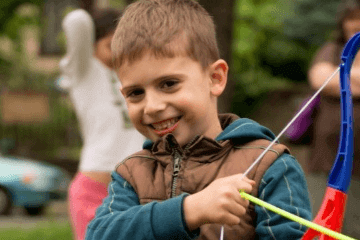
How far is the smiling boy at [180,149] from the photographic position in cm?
203

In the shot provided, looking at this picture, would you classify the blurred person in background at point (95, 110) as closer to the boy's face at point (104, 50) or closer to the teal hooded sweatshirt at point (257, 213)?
the boy's face at point (104, 50)

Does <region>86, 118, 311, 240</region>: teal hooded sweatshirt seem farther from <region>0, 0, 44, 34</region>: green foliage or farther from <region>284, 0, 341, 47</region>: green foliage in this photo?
<region>284, 0, 341, 47</region>: green foliage

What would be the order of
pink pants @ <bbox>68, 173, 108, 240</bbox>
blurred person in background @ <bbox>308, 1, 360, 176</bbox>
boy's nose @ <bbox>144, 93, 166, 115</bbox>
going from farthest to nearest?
blurred person in background @ <bbox>308, 1, 360, 176</bbox> → pink pants @ <bbox>68, 173, 108, 240</bbox> → boy's nose @ <bbox>144, 93, 166, 115</bbox>

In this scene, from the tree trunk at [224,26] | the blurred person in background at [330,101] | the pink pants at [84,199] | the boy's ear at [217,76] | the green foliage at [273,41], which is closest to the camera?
the boy's ear at [217,76]

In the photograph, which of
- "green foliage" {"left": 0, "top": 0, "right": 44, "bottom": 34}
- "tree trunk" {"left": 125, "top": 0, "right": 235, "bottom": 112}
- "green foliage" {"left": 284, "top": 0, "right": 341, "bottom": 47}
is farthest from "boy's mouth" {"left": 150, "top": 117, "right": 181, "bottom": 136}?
"green foliage" {"left": 284, "top": 0, "right": 341, "bottom": 47}

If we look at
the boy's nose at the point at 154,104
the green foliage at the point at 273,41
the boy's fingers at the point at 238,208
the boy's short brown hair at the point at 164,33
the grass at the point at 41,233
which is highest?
the boy's short brown hair at the point at 164,33

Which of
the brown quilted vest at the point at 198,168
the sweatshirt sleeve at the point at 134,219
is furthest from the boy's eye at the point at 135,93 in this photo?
the sweatshirt sleeve at the point at 134,219

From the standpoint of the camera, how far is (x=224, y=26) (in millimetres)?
6051

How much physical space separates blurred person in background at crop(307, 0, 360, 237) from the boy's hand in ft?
8.29

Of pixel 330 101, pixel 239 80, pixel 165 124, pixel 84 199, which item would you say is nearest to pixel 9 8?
pixel 239 80

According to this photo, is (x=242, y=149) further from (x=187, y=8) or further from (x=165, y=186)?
(x=187, y=8)

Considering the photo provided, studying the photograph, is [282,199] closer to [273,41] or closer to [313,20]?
[313,20]

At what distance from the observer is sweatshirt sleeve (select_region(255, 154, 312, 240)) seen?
6.59 ft

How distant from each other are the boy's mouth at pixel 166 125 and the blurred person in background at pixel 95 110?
211 centimetres
